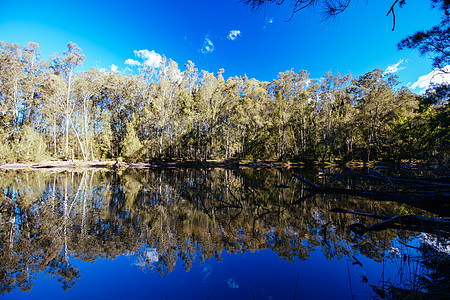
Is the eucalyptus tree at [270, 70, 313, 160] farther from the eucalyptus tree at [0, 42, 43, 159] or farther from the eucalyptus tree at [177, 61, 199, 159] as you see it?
the eucalyptus tree at [0, 42, 43, 159]

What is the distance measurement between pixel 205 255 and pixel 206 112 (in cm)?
3107

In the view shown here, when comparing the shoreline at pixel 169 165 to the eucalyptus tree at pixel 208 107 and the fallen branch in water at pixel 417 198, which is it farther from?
the fallen branch in water at pixel 417 198

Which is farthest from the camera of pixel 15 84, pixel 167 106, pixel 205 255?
pixel 167 106

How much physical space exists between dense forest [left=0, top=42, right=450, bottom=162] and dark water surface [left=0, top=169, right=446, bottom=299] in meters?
26.3

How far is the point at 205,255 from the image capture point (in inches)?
168

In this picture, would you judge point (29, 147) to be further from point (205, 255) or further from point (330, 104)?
point (330, 104)

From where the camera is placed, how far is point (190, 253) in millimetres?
4324

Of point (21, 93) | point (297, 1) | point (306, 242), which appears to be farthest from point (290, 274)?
point (21, 93)

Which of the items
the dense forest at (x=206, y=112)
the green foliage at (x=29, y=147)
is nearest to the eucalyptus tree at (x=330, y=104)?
the dense forest at (x=206, y=112)

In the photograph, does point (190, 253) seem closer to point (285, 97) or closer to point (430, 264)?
point (430, 264)

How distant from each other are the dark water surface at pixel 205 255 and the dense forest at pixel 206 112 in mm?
26266

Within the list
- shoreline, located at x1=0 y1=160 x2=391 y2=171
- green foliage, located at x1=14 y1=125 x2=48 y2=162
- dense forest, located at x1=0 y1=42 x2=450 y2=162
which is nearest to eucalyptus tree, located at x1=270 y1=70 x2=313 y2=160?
dense forest, located at x1=0 y1=42 x2=450 y2=162

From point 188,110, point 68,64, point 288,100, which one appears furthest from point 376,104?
point 68,64

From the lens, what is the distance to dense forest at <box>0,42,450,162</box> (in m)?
30.3
